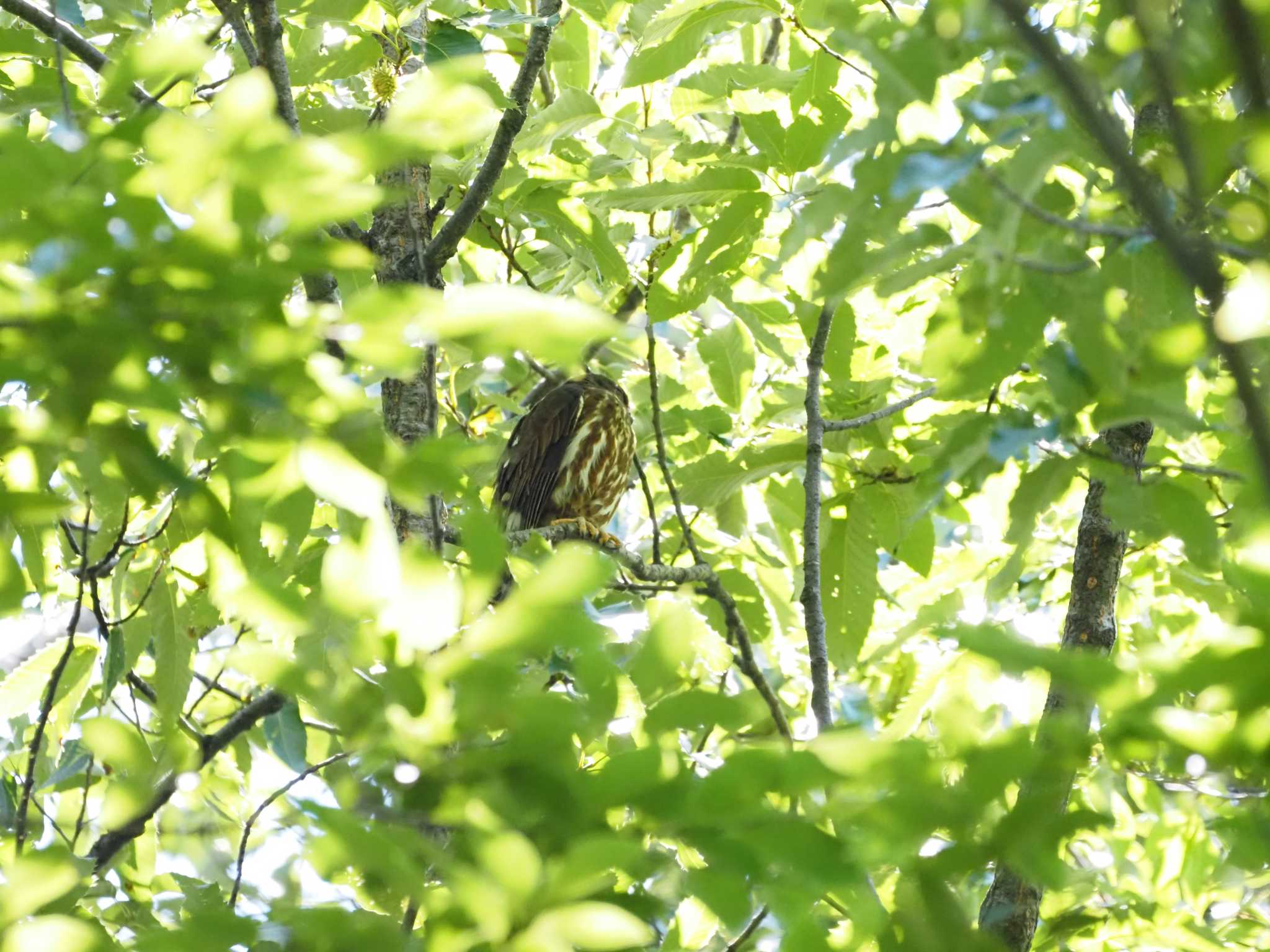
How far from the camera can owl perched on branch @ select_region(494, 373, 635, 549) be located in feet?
18.6

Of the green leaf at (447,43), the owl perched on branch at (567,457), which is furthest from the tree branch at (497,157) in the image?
the owl perched on branch at (567,457)

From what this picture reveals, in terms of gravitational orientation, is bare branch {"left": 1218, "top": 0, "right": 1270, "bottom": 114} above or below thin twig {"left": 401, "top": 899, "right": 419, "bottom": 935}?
above

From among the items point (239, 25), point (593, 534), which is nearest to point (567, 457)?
point (593, 534)

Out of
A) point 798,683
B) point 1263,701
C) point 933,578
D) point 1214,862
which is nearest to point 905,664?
point 933,578

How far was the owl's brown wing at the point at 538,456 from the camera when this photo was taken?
5.68 metres

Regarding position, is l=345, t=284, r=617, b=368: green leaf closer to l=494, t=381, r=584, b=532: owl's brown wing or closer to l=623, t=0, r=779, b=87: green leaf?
l=623, t=0, r=779, b=87: green leaf

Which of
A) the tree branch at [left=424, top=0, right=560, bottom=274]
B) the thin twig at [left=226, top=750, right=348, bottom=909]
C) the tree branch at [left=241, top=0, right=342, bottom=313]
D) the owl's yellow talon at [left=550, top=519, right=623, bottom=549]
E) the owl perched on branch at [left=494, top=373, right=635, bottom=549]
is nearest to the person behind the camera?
the thin twig at [left=226, top=750, right=348, bottom=909]

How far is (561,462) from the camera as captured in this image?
5703mm

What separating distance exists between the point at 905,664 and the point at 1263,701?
340cm

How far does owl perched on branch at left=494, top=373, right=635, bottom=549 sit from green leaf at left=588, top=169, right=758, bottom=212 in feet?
8.64

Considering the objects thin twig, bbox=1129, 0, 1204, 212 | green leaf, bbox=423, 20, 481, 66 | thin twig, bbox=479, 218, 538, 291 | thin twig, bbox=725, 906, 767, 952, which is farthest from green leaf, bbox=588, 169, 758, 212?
thin twig, bbox=1129, 0, 1204, 212

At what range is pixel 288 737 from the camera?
10.4 feet

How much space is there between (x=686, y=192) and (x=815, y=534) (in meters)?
0.87

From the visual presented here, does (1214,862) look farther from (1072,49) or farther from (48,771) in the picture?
(48,771)
